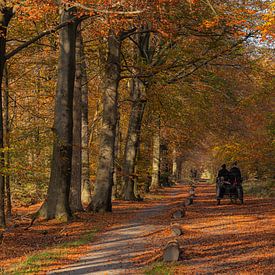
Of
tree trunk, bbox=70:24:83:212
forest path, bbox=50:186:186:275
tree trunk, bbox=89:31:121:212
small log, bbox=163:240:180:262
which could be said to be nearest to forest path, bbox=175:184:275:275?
small log, bbox=163:240:180:262

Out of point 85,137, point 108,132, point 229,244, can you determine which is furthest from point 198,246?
point 85,137

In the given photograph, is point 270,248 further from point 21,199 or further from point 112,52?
point 21,199

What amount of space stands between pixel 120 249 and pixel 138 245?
0.67 meters

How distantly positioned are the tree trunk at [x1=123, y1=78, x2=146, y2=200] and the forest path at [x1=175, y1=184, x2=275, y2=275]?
9.87 meters

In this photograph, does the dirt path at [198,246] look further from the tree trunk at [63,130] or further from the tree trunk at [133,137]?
the tree trunk at [133,137]

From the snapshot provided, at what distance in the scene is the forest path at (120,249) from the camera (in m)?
9.49

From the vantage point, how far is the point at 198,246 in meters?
11.7

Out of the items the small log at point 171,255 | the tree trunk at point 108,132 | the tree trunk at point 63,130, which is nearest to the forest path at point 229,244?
the small log at point 171,255

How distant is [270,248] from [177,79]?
46.1ft

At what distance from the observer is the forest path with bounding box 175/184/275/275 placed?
9242 mm

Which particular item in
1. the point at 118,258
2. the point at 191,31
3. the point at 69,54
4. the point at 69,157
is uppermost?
the point at 191,31

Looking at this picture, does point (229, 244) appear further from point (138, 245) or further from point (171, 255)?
point (171, 255)

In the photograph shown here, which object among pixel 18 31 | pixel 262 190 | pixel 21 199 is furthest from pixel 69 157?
pixel 262 190

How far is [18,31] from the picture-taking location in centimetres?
2097
